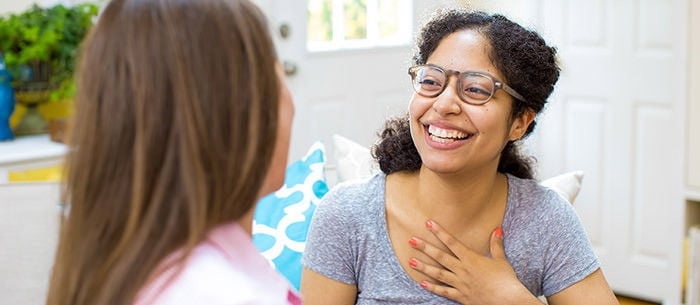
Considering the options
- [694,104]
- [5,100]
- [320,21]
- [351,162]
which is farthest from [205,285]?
[320,21]

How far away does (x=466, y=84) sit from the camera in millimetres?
1755

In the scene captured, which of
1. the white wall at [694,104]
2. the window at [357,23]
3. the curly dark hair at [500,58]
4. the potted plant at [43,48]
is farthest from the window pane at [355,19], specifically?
the curly dark hair at [500,58]

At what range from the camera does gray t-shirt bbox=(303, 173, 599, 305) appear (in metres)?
1.79

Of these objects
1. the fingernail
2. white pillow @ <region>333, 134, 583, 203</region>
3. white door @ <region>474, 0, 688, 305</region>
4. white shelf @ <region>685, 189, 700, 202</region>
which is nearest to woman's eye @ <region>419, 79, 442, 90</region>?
the fingernail

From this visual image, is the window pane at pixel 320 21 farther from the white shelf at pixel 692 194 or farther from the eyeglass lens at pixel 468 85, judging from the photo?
the eyeglass lens at pixel 468 85

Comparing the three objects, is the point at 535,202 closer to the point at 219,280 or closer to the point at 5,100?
the point at 219,280

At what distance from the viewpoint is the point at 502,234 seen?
1.82 metres

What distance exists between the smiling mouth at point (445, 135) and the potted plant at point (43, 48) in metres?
1.58

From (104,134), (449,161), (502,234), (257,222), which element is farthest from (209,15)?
(257,222)

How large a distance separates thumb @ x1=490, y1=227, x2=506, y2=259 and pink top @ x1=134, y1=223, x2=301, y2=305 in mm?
901

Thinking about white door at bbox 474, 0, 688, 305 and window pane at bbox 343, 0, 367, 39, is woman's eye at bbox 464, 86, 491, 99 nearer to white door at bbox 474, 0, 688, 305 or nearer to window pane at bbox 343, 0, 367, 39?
white door at bbox 474, 0, 688, 305

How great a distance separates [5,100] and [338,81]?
1.35 metres

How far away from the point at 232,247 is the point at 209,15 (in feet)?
0.64

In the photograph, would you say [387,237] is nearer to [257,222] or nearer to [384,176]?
[384,176]
